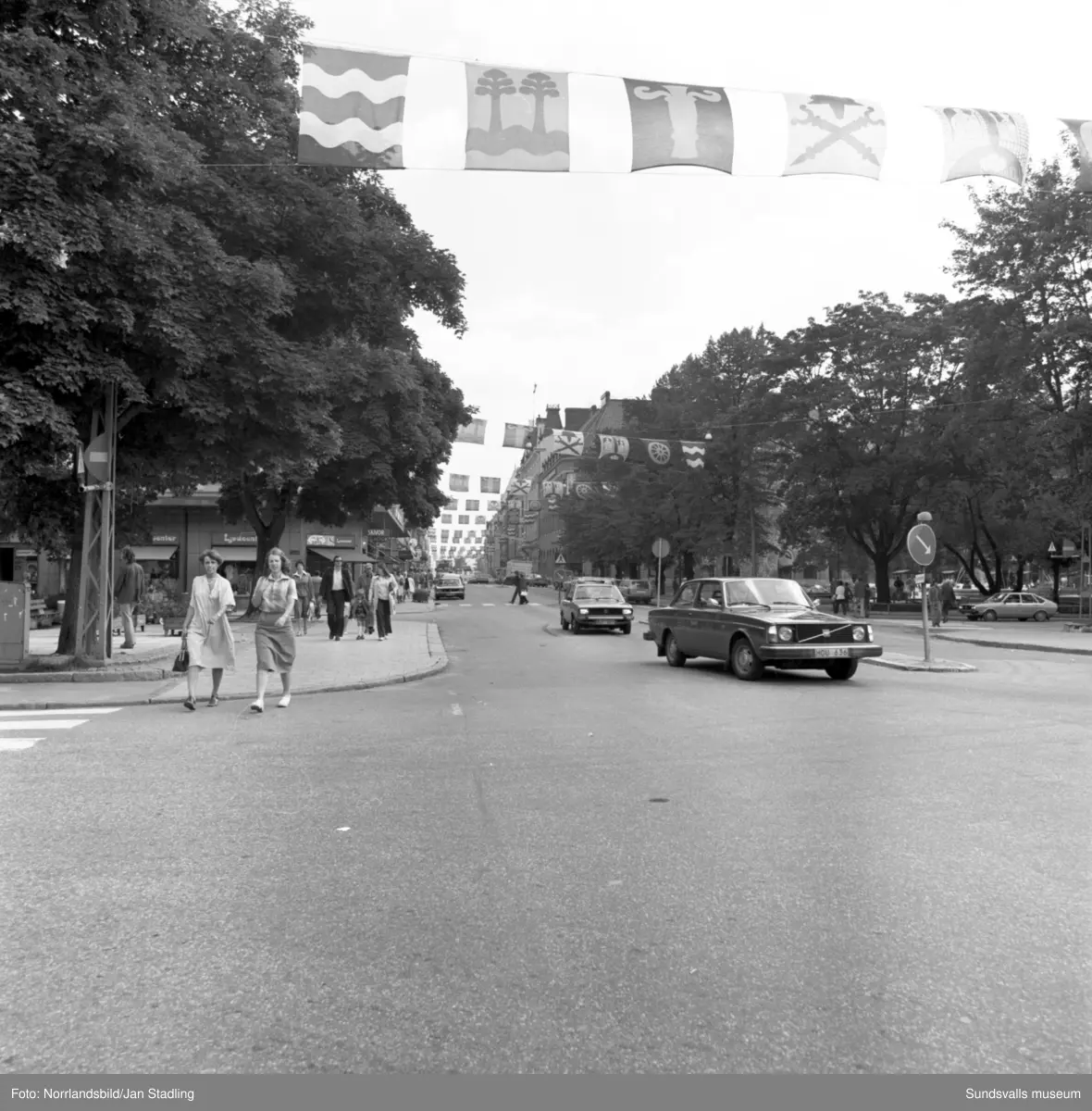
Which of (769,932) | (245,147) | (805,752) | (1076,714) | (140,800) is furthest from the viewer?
(245,147)

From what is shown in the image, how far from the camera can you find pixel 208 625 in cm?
1154

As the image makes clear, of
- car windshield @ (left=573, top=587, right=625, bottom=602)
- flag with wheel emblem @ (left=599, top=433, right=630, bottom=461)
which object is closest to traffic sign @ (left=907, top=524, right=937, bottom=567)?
car windshield @ (left=573, top=587, right=625, bottom=602)

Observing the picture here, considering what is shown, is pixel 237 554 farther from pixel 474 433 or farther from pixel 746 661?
pixel 746 661

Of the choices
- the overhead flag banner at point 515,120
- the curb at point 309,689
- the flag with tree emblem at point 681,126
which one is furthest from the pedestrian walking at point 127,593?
the flag with tree emblem at point 681,126

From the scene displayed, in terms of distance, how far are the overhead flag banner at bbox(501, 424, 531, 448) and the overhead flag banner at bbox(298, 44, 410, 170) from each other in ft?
81.8

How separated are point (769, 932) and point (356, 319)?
17.9 metres

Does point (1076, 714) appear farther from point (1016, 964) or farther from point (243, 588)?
point (243, 588)

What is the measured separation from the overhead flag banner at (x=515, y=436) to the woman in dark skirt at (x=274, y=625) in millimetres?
24849

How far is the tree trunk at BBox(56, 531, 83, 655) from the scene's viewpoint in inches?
635

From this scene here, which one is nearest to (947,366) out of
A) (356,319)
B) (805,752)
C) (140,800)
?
(356,319)

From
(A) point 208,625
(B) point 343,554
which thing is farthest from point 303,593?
(B) point 343,554

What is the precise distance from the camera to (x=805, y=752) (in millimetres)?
8430

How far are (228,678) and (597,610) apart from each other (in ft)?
48.6

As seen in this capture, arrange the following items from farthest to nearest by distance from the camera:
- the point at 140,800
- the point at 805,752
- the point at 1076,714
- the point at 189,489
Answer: the point at 189,489 → the point at 1076,714 → the point at 805,752 → the point at 140,800
